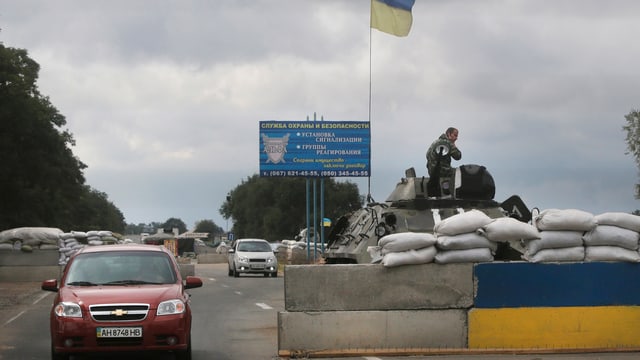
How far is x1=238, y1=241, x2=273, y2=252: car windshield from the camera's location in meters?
42.1

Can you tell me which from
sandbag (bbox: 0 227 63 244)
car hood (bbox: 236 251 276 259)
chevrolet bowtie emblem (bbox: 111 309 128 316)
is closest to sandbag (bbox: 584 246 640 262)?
chevrolet bowtie emblem (bbox: 111 309 128 316)

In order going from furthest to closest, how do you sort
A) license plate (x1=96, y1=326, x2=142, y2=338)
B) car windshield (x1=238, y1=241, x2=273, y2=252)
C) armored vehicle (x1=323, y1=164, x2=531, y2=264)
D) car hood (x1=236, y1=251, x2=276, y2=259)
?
car windshield (x1=238, y1=241, x2=273, y2=252) < car hood (x1=236, y1=251, x2=276, y2=259) < armored vehicle (x1=323, y1=164, x2=531, y2=264) < license plate (x1=96, y1=326, x2=142, y2=338)

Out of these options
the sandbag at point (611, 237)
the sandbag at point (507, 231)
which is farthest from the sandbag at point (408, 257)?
the sandbag at point (611, 237)

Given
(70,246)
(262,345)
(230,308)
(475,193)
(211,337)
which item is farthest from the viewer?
(70,246)

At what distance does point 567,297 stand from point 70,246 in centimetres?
3095

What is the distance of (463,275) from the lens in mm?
12469

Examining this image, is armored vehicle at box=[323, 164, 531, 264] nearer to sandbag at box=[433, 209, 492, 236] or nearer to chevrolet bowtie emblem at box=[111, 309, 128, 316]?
sandbag at box=[433, 209, 492, 236]

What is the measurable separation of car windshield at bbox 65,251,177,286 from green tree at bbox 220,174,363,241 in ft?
317

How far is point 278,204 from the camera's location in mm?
129875

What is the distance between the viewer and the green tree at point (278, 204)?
114188mm

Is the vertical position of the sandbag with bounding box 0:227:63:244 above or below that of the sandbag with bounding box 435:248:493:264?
above

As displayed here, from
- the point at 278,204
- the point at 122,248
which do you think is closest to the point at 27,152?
the point at 122,248

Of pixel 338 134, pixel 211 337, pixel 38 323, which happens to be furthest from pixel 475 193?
pixel 338 134

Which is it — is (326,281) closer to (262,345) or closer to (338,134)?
(262,345)
